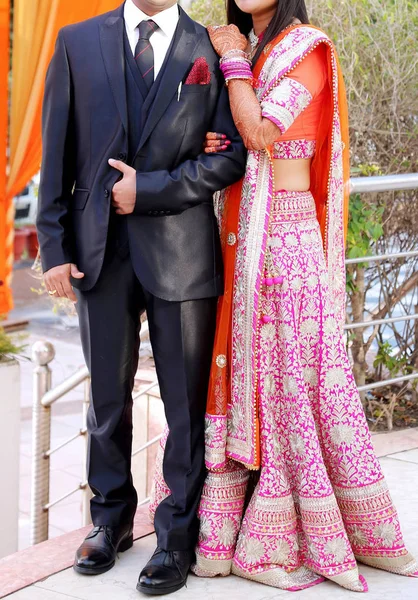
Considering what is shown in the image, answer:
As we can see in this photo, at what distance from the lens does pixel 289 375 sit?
241 cm

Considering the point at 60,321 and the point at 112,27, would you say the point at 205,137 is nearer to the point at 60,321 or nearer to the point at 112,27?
the point at 112,27

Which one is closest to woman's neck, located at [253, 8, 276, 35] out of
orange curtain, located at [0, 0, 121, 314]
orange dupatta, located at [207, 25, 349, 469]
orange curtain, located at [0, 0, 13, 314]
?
orange dupatta, located at [207, 25, 349, 469]

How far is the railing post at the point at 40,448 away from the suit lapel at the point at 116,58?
7.24 ft

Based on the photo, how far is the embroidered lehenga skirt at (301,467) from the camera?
94.3 inches

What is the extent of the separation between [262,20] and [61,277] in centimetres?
86

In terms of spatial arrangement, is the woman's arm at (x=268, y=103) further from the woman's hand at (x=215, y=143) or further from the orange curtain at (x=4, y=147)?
the orange curtain at (x=4, y=147)

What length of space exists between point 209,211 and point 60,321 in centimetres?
725

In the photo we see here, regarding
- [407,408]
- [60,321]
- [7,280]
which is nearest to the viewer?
[407,408]

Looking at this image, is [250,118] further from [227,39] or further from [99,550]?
[99,550]

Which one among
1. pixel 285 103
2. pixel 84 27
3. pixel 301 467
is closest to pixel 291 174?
pixel 285 103

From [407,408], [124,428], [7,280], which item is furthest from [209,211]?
[7,280]

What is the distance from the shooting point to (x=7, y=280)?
6.82 m

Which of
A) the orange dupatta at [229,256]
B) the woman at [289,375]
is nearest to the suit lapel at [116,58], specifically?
the woman at [289,375]

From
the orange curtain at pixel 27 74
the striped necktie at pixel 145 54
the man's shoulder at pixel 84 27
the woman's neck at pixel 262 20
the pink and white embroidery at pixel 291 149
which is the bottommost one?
the pink and white embroidery at pixel 291 149
